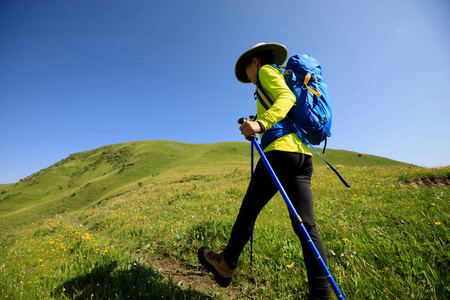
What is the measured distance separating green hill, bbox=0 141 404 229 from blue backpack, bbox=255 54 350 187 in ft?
121

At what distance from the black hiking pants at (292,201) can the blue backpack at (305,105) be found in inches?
12.2

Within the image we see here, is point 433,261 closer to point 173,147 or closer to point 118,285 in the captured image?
point 118,285

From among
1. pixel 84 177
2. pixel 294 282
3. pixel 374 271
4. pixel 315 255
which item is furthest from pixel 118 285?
pixel 84 177

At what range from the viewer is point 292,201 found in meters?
2.44

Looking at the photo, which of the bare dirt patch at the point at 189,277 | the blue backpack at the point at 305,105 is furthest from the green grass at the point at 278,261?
the blue backpack at the point at 305,105

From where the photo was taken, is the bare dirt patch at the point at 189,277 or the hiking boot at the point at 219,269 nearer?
the hiking boot at the point at 219,269

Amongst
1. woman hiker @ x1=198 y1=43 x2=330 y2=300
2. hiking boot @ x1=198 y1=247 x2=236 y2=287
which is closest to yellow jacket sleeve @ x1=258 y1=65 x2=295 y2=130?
woman hiker @ x1=198 y1=43 x2=330 y2=300

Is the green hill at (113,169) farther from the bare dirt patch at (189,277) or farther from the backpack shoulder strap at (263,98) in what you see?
the backpack shoulder strap at (263,98)

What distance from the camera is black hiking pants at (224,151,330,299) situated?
2107 mm

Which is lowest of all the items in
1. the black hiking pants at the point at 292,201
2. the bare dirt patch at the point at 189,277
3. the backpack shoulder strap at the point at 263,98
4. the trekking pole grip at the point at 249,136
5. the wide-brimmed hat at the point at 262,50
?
the bare dirt patch at the point at 189,277

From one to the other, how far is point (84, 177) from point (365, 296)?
81.7m

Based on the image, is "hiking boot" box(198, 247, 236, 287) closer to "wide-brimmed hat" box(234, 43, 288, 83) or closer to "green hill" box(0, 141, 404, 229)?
"wide-brimmed hat" box(234, 43, 288, 83)

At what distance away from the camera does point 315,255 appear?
1988 mm

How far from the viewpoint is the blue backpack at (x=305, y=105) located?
2.46m
